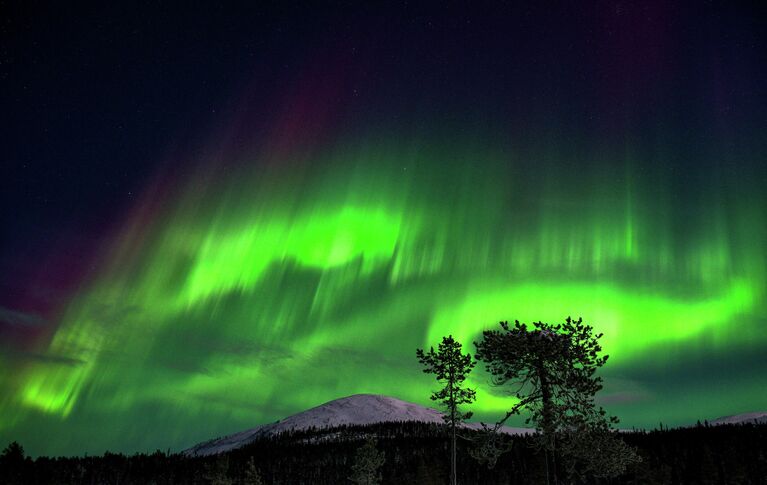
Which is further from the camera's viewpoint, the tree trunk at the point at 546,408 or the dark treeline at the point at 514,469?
the dark treeline at the point at 514,469

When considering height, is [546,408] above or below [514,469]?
above

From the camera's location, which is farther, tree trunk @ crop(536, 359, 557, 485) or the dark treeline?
the dark treeline

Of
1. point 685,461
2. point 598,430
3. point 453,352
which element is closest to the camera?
point 598,430

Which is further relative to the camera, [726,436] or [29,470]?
[726,436]

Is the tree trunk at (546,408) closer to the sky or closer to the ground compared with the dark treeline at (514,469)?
closer to the sky

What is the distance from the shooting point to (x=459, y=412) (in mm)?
39188

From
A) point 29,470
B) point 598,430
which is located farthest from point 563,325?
point 29,470

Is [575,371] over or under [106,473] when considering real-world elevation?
over

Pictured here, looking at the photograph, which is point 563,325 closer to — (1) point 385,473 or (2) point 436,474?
(2) point 436,474

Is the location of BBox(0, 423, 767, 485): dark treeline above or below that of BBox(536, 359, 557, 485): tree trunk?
below

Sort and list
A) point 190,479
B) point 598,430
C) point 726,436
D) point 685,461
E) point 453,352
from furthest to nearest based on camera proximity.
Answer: point 190,479, point 726,436, point 685,461, point 453,352, point 598,430

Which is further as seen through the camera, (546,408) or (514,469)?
(514,469)

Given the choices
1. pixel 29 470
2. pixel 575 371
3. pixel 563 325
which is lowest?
pixel 29 470

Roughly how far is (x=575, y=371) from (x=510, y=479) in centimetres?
15618
